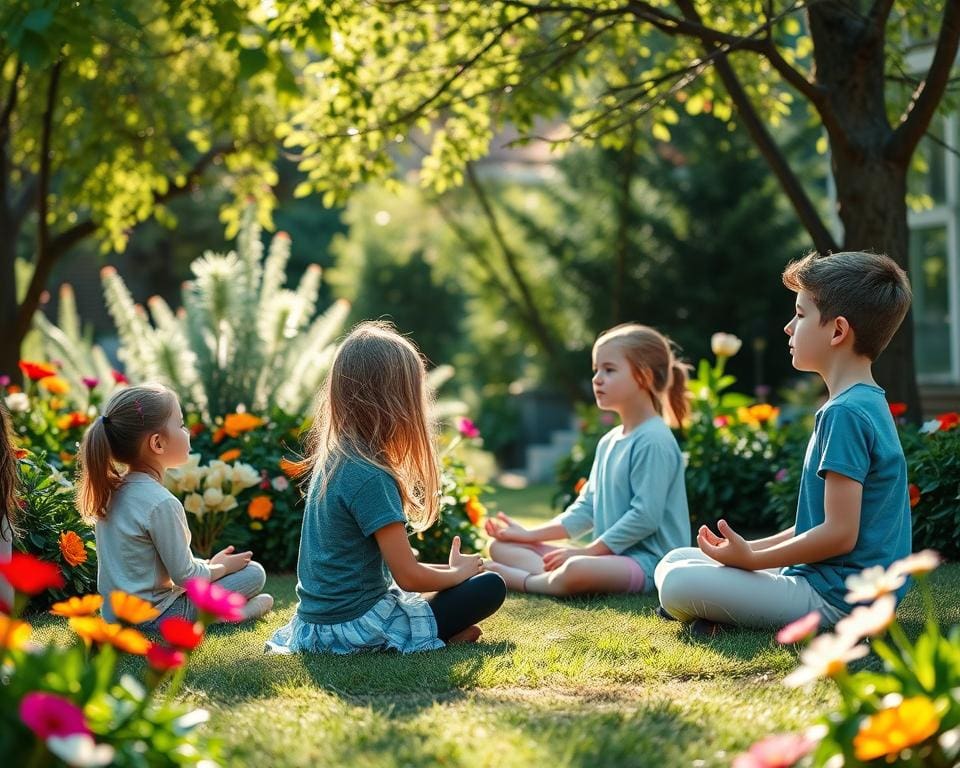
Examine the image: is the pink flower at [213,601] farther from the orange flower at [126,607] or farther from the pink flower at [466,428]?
the pink flower at [466,428]

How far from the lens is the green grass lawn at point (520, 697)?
256cm

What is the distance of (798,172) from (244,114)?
873 centimetres

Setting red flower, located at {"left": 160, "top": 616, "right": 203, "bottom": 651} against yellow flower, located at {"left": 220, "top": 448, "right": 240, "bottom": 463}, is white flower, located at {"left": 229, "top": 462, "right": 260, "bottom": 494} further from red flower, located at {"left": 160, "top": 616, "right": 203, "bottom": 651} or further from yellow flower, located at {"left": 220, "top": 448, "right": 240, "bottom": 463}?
red flower, located at {"left": 160, "top": 616, "right": 203, "bottom": 651}

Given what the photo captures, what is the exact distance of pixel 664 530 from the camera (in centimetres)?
510

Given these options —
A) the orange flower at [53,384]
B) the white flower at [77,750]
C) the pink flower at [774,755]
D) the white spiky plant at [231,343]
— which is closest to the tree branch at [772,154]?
the white spiky plant at [231,343]

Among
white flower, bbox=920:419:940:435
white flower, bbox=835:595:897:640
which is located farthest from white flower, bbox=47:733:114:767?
white flower, bbox=920:419:940:435

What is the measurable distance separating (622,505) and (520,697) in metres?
2.09

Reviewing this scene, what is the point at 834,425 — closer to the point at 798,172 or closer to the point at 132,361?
the point at 132,361

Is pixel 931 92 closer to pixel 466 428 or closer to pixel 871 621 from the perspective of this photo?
pixel 466 428

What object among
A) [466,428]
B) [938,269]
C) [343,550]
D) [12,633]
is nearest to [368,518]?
[343,550]

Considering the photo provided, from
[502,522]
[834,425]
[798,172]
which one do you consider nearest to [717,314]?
[798,172]

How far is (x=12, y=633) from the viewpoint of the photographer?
2049mm

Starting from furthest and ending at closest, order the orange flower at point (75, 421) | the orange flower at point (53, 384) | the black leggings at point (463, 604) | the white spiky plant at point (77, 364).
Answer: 1. the white spiky plant at point (77, 364)
2. the orange flower at point (53, 384)
3. the orange flower at point (75, 421)
4. the black leggings at point (463, 604)

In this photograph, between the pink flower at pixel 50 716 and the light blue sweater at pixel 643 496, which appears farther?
the light blue sweater at pixel 643 496
